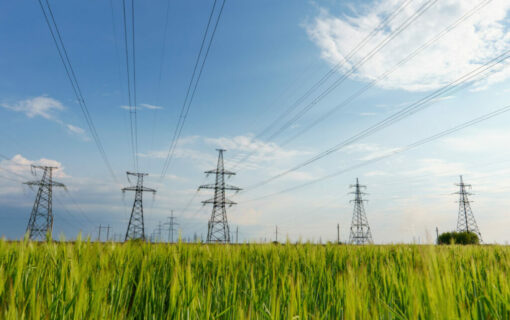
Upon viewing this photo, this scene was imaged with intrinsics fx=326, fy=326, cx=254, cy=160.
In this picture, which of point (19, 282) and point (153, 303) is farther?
point (19, 282)

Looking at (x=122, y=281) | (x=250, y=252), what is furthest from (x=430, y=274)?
(x=250, y=252)

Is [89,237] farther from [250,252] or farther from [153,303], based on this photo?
[153,303]

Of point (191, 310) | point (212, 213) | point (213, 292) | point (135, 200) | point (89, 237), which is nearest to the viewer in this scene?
point (191, 310)

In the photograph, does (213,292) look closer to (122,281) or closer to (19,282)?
(122,281)

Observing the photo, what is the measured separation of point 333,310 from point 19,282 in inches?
76.6

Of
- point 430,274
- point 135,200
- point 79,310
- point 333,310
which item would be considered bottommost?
point 333,310

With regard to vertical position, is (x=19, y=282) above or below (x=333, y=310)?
above

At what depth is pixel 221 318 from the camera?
1766 millimetres

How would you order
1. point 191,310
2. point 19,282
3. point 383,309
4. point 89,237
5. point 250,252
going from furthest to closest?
point 250,252
point 89,237
point 19,282
point 383,309
point 191,310

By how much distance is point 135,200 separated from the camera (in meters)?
38.0

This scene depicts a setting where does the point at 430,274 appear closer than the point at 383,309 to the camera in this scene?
Yes

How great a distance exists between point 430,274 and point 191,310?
1206 millimetres

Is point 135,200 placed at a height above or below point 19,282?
above

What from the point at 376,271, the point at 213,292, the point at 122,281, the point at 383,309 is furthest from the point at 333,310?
the point at 376,271
